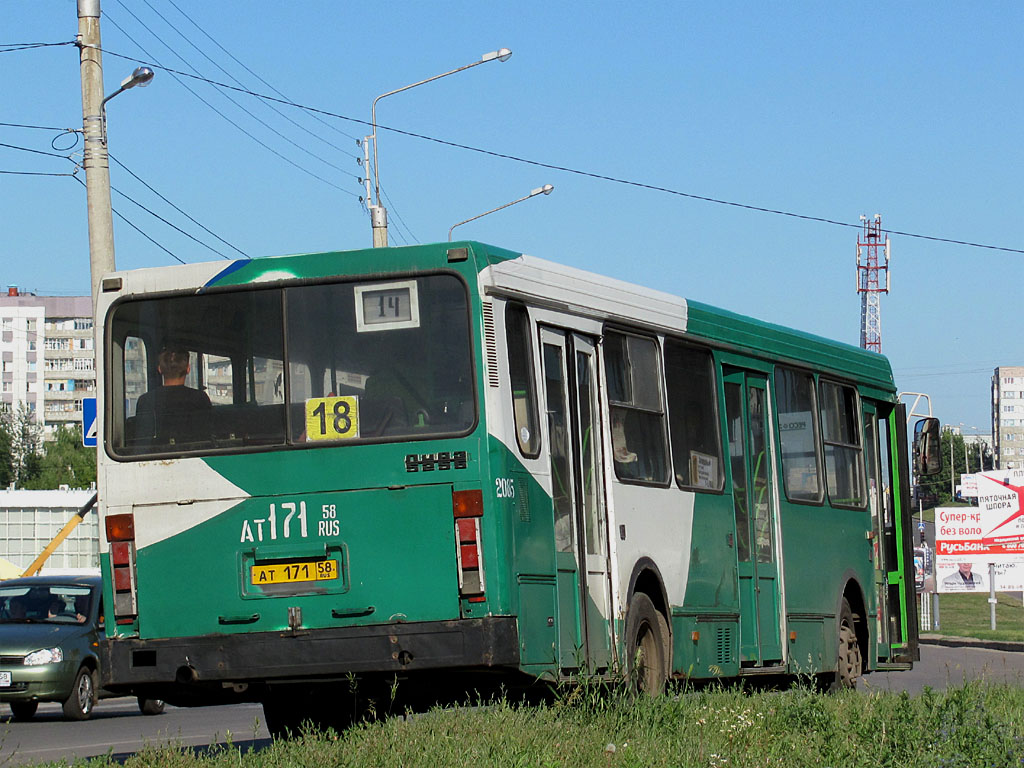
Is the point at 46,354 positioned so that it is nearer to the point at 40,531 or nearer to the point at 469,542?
Result: the point at 40,531

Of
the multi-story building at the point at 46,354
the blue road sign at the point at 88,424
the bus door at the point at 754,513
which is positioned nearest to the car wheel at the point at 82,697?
the blue road sign at the point at 88,424

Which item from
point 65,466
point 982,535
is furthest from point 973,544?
point 65,466

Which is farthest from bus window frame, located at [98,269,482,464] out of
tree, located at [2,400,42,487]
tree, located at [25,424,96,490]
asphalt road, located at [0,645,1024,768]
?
tree, located at [2,400,42,487]

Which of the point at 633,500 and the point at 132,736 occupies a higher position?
the point at 633,500

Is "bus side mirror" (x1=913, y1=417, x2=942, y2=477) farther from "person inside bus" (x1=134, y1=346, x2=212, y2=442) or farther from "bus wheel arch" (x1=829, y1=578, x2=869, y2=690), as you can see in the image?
"person inside bus" (x1=134, y1=346, x2=212, y2=442)

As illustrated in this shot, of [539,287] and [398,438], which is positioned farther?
[539,287]

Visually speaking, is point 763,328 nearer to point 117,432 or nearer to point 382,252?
point 382,252

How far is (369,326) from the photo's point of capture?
977 centimetres

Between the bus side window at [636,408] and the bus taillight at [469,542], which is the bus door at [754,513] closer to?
the bus side window at [636,408]

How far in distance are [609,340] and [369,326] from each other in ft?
6.91

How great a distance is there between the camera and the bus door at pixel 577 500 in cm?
1020

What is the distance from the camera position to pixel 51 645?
18.9 m

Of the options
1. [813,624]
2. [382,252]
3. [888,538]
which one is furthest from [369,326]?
[888,538]

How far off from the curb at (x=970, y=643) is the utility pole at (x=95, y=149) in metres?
22.3
